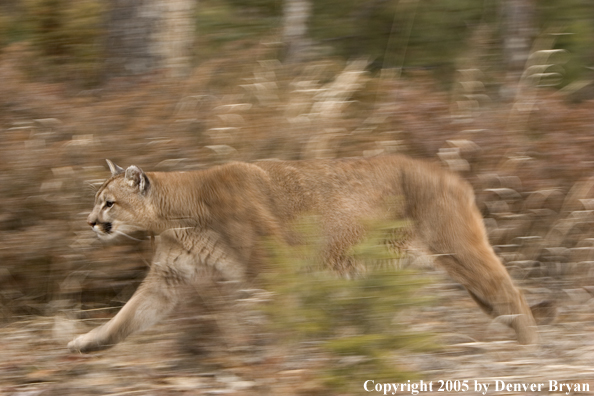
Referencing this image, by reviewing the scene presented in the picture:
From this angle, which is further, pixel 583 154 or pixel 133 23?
pixel 133 23

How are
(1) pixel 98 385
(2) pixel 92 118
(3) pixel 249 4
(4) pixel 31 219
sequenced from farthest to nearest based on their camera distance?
(3) pixel 249 4
(2) pixel 92 118
(4) pixel 31 219
(1) pixel 98 385

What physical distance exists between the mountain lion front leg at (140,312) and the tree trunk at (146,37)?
275 centimetres

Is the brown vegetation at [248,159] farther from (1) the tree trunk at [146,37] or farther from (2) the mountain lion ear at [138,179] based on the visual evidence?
(2) the mountain lion ear at [138,179]

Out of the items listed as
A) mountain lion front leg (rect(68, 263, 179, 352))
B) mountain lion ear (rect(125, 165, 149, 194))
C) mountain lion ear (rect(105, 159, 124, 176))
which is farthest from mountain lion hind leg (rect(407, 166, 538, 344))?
mountain lion ear (rect(105, 159, 124, 176))

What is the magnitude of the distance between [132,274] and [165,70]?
2469mm

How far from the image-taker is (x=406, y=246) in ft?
19.5

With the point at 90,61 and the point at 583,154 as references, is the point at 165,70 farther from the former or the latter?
the point at 583,154

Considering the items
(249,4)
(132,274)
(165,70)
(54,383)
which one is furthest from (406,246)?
(249,4)

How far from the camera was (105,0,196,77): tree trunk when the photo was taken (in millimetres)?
8023

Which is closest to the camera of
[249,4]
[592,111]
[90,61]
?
[592,111]

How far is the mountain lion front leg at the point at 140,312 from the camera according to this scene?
225 inches

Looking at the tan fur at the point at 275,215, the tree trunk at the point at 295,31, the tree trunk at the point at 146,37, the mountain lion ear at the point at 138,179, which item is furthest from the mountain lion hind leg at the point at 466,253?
the tree trunk at the point at 295,31

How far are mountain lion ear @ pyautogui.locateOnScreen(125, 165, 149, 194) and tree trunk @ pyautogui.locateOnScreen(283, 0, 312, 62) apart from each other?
3.35 meters

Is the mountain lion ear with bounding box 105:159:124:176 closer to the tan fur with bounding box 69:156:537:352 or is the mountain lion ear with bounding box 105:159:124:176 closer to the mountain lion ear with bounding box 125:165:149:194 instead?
the tan fur with bounding box 69:156:537:352
